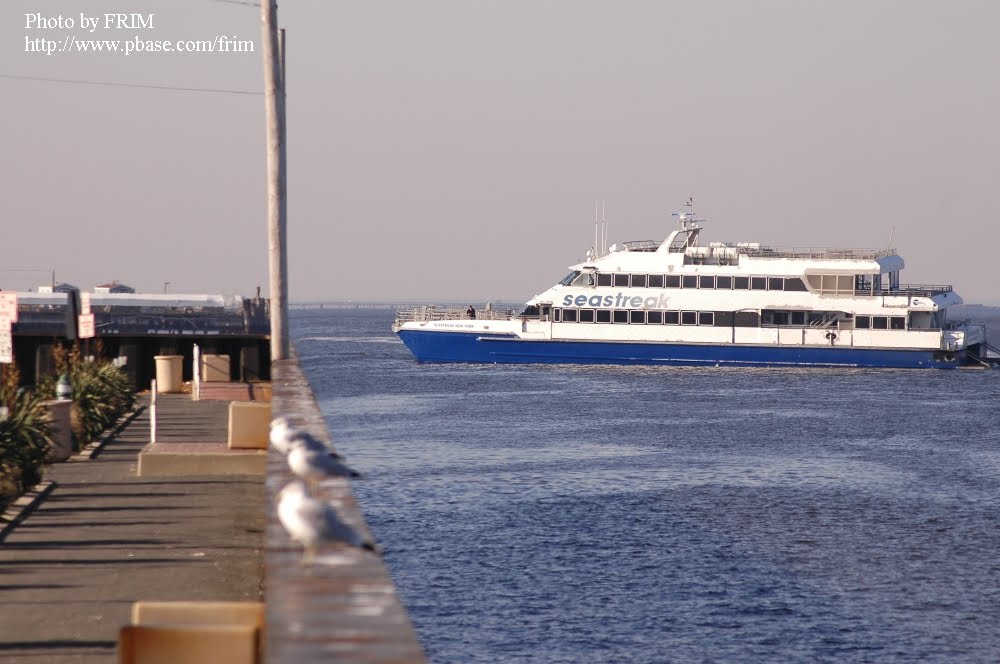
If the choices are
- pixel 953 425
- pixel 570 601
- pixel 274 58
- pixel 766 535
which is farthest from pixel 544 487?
pixel 953 425

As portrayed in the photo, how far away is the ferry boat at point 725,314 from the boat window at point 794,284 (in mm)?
52

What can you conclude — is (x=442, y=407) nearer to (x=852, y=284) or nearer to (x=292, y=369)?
(x=852, y=284)

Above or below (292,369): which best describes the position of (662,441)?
below

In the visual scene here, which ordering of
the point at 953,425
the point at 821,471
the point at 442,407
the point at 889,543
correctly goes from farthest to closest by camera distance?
the point at 442,407, the point at 953,425, the point at 821,471, the point at 889,543

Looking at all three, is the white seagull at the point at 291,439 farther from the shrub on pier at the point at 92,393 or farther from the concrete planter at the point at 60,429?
the shrub on pier at the point at 92,393

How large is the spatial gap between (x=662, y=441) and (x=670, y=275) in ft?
89.2

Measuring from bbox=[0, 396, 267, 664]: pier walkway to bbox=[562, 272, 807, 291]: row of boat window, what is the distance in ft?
169

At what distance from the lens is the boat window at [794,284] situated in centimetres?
6781

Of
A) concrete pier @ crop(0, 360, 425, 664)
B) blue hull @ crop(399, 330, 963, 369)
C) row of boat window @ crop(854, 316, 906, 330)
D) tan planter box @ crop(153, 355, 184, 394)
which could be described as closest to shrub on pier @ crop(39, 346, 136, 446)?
concrete pier @ crop(0, 360, 425, 664)

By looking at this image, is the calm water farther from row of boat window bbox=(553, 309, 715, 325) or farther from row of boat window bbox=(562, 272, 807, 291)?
row of boat window bbox=(562, 272, 807, 291)

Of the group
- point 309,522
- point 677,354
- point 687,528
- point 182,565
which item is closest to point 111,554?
point 182,565

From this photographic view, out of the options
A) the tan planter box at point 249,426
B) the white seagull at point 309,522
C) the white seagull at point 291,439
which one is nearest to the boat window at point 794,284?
the tan planter box at point 249,426

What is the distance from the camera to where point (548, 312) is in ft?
228

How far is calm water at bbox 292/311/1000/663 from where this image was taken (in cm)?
1741
